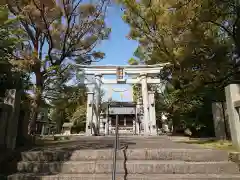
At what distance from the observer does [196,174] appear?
149 inches

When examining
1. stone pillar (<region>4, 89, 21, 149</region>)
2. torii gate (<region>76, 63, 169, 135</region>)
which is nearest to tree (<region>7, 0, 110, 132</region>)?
torii gate (<region>76, 63, 169, 135</region>)

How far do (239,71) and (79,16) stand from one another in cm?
861

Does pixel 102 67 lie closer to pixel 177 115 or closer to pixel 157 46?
pixel 157 46

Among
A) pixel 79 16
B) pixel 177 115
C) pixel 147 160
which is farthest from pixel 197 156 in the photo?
pixel 79 16

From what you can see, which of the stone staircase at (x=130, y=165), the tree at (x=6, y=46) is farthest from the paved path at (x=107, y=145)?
the tree at (x=6, y=46)

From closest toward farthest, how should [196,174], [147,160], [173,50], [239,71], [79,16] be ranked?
[196,174] < [147,160] < [239,71] < [173,50] < [79,16]

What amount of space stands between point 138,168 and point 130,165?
16cm

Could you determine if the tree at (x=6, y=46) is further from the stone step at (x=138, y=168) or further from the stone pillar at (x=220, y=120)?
the stone pillar at (x=220, y=120)

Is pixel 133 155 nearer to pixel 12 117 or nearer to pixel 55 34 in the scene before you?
pixel 12 117

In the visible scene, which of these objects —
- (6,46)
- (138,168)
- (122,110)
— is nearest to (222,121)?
(138,168)

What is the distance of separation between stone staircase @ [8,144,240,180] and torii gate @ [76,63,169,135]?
7.27 m

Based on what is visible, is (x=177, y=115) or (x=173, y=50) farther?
(x=177, y=115)

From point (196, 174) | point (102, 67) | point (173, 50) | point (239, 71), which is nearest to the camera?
point (196, 174)

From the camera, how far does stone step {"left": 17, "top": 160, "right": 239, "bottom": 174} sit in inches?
152
